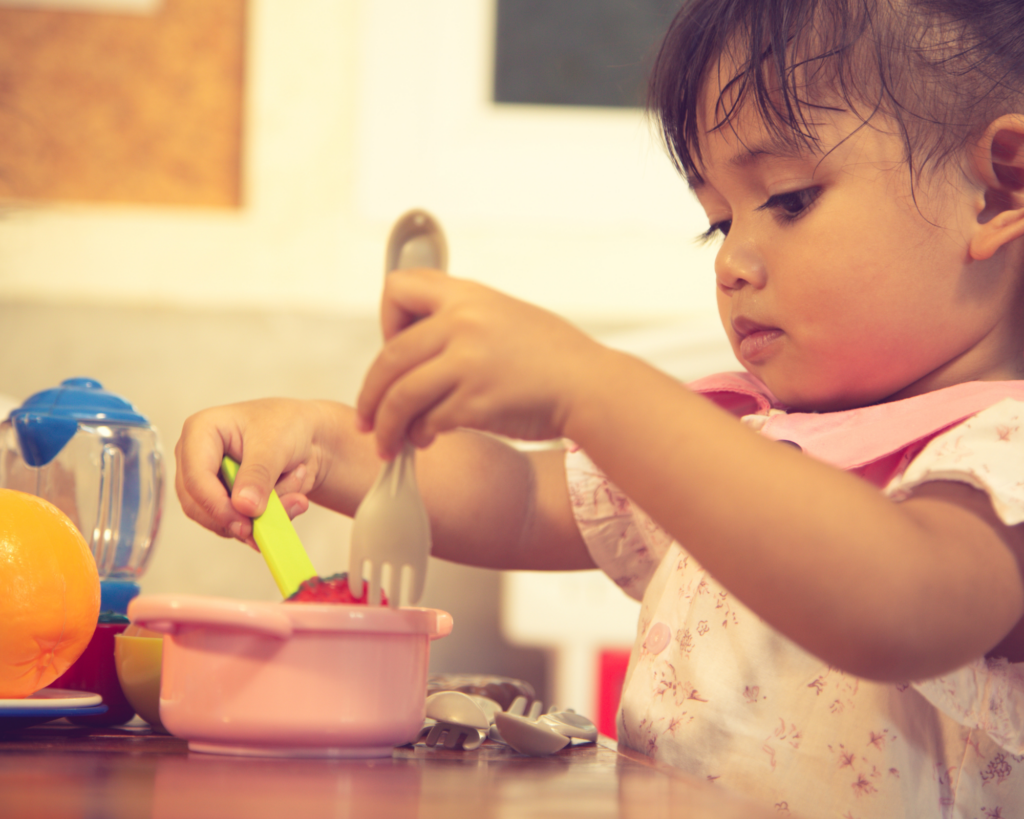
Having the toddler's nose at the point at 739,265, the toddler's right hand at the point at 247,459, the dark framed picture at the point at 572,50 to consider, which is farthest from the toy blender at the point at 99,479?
the dark framed picture at the point at 572,50

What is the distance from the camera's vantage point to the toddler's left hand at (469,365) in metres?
0.47

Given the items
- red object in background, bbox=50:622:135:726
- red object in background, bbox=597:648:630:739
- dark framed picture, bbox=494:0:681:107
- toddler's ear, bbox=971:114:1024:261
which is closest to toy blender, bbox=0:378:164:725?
red object in background, bbox=50:622:135:726

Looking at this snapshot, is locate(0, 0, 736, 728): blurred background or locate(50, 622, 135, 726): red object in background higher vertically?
locate(0, 0, 736, 728): blurred background

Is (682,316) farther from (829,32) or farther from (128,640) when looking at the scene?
(128,640)

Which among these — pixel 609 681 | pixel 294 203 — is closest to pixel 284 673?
pixel 609 681

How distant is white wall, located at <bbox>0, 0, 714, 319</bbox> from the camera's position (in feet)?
5.87

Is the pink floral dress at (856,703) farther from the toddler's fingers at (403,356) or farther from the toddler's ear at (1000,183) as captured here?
the toddler's fingers at (403,356)

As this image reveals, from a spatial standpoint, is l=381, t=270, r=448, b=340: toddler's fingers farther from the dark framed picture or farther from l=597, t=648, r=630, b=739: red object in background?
the dark framed picture

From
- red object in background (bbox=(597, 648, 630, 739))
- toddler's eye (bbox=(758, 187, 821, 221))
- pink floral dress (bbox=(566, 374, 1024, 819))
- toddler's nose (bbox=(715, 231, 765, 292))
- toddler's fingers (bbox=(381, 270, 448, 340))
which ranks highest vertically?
toddler's eye (bbox=(758, 187, 821, 221))

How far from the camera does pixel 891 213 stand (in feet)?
2.17

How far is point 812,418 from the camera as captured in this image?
0.71m

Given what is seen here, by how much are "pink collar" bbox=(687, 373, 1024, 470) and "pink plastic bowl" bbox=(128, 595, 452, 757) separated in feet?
1.04

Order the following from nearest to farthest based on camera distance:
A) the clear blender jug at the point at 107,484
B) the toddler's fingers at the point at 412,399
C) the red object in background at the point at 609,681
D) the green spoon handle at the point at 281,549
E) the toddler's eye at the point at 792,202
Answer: the toddler's fingers at the point at 412,399 < the green spoon handle at the point at 281,549 < the toddler's eye at the point at 792,202 < the clear blender jug at the point at 107,484 < the red object in background at the point at 609,681

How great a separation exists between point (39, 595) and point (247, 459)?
17 cm
